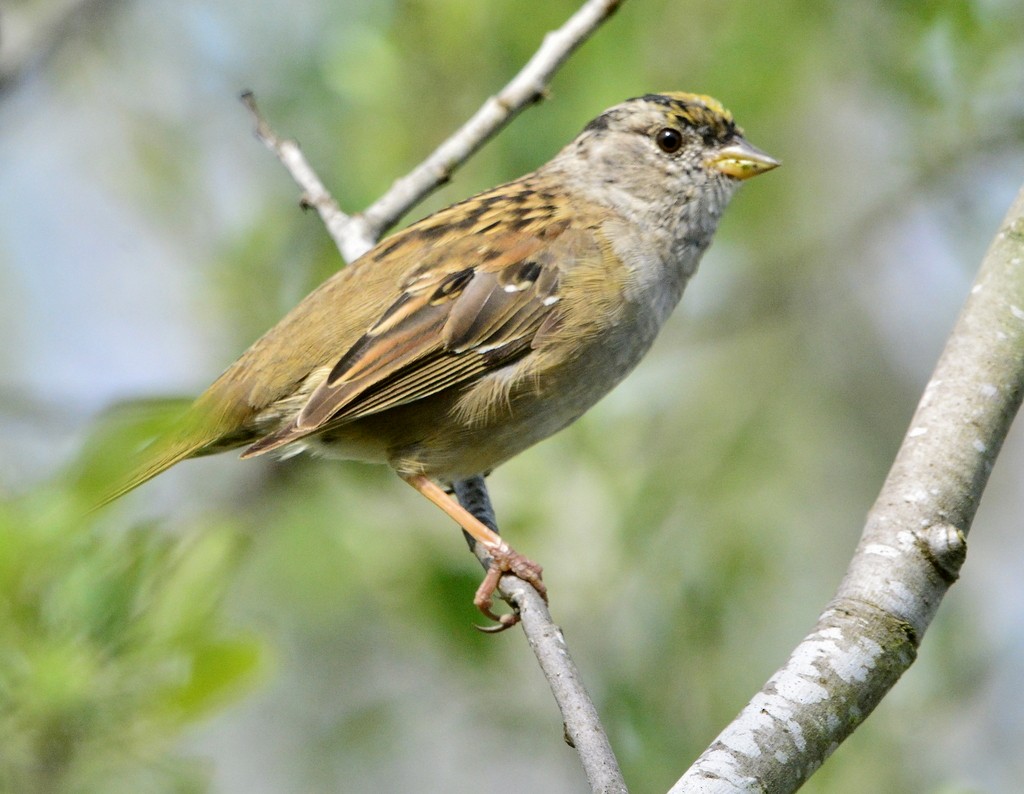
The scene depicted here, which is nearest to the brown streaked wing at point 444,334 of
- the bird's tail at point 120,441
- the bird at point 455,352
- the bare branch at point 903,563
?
the bird at point 455,352

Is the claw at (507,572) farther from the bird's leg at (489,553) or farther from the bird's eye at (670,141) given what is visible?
the bird's eye at (670,141)

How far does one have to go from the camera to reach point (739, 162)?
450 cm

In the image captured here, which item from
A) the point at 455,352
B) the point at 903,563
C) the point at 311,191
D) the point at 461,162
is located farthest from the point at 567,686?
the point at 311,191

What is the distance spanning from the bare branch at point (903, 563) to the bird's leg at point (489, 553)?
1.07 meters

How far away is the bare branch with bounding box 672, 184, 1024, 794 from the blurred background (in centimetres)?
64

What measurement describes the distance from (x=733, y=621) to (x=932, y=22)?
2.57 meters

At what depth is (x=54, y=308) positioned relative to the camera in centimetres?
761

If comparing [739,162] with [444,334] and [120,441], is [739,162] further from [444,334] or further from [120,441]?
[120,441]

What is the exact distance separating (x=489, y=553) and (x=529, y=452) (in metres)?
1.55

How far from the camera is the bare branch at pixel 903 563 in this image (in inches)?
94.0

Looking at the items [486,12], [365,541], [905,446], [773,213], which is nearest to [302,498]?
[365,541]

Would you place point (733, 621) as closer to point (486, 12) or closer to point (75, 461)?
point (486, 12)

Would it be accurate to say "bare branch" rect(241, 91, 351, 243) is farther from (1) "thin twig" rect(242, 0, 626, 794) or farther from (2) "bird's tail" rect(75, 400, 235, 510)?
(2) "bird's tail" rect(75, 400, 235, 510)

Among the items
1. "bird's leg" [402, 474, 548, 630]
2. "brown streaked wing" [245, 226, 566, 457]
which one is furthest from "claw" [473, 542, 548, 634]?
"brown streaked wing" [245, 226, 566, 457]
